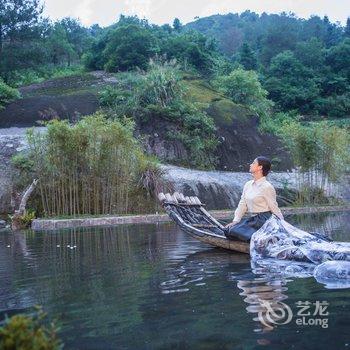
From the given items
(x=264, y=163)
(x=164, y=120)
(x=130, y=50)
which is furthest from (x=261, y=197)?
(x=130, y=50)

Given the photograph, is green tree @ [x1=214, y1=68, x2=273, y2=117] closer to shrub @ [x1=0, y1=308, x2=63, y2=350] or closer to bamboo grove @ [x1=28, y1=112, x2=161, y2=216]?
bamboo grove @ [x1=28, y1=112, x2=161, y2=216]

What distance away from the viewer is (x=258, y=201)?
7.72 metres

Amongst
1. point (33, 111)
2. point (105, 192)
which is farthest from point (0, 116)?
point (105, 192)

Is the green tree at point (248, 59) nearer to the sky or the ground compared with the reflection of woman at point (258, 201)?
nearer to the sky

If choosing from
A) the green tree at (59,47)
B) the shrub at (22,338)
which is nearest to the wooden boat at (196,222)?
the shrub at (22,338)

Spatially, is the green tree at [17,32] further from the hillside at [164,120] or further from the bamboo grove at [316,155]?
the bamboo grove at [316,155]

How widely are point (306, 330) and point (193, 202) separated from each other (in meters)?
6.83

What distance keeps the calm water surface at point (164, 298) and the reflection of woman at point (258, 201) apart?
390 mm

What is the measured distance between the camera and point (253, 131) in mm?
30703

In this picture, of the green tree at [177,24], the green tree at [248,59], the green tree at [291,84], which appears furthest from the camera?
the green tree at [177,24]

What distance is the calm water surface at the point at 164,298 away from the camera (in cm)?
373

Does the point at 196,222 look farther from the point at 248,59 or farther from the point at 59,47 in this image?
the point at 248,59

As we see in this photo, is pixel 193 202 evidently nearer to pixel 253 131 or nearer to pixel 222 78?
pixel 253 131

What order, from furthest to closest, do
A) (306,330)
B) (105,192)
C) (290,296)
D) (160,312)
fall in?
(105,192)
(290,296)
(160,312)
(306,330)
